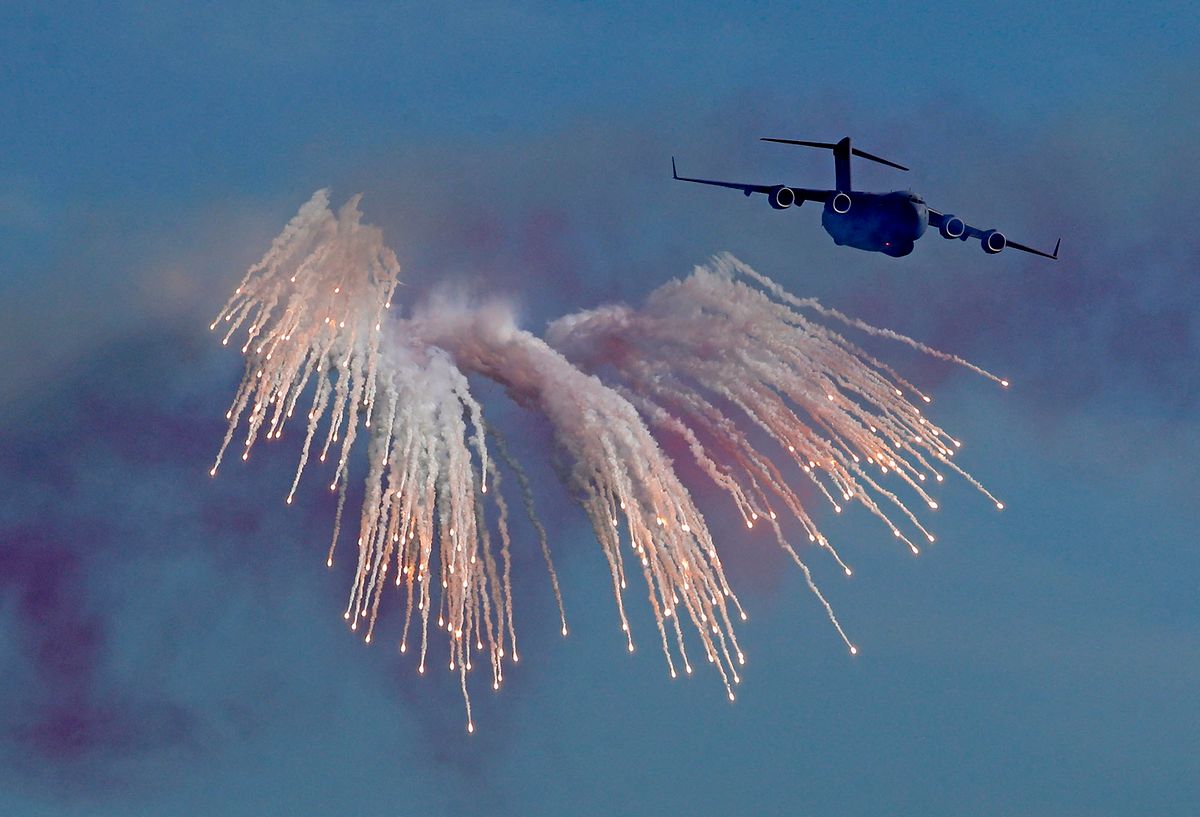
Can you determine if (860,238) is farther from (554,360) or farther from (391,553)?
(391,553)

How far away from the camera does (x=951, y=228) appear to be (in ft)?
315

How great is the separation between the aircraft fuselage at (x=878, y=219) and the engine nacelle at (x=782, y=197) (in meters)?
2.54

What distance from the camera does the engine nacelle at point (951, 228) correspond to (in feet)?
316

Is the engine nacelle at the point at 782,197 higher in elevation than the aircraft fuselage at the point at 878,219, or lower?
higher

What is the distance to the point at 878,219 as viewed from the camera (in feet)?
301

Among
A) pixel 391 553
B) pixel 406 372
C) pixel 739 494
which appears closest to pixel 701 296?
pixel 739 494

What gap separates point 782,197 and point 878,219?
6145 millimetres

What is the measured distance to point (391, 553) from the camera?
8081 centimetres

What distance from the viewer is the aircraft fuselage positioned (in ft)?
301

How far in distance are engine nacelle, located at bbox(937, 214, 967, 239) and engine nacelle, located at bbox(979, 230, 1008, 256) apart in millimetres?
1684

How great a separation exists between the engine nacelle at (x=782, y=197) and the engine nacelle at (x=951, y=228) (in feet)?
36.1

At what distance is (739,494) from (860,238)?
18.7 m

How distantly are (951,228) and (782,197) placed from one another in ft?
40.8

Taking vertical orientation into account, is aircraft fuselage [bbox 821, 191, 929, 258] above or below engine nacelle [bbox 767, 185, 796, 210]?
below
